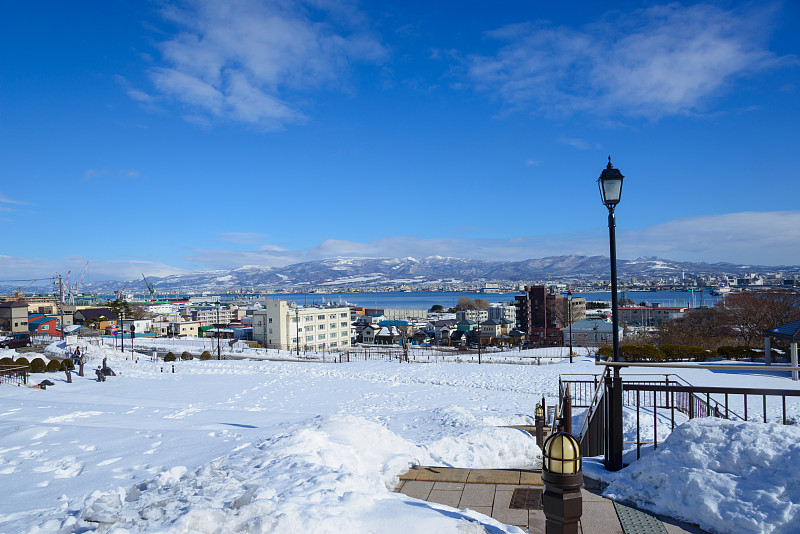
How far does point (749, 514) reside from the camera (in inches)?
Answer: 143

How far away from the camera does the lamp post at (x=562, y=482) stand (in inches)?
113

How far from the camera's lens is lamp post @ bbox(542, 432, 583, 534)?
9.44ft

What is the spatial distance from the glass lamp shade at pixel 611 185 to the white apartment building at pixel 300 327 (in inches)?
1928

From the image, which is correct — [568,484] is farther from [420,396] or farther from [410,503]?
[420,396]

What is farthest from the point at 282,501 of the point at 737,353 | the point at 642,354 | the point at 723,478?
the point at 737,353

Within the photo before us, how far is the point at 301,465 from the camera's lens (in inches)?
217

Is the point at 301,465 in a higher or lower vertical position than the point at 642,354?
higher

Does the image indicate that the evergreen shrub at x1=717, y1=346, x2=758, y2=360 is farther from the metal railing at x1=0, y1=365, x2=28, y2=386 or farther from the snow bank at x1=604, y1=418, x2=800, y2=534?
the metal railing at x1=0, y1=365, x2=28, y2=386

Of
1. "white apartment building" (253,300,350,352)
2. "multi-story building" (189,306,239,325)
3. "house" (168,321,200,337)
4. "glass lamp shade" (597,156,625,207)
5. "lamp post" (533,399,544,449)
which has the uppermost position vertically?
"glass lamp shade" (597,156,625,207)

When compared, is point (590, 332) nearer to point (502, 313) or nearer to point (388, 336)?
point (388, 336)

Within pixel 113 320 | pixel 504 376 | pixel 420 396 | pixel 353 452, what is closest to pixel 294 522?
pixel 353 452

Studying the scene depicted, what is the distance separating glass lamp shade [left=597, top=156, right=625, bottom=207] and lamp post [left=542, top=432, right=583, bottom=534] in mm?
5394

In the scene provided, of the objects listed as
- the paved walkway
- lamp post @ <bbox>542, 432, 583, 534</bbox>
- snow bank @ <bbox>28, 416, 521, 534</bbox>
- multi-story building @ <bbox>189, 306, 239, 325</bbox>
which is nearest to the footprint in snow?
snow bank @ <bbox>28, 416, 521, 534</bbox>

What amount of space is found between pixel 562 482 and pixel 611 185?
5.63m
